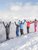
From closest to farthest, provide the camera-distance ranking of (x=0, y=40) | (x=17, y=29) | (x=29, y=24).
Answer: (x=0, y=40) < (x=17, y=29) < (x=29, y=24)

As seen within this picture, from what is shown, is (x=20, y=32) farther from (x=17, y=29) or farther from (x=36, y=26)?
(x=36, y=26)

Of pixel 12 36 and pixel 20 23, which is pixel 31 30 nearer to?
pixel 20 23

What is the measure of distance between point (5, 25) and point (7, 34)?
19.0 inches

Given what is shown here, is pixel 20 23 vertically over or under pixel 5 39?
over

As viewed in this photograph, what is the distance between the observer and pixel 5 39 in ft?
26.6

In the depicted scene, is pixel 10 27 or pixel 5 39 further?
pixel 10 27

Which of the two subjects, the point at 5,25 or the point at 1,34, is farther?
the point at 5,25

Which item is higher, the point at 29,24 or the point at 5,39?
the point at 29,24

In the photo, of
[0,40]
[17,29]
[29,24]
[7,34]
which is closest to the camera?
[0,40]

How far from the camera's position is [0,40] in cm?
768

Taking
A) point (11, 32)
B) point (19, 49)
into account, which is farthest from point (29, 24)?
point (19, 49)

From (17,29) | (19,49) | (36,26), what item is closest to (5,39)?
(17,29)

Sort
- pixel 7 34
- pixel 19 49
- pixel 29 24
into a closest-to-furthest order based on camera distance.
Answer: pixel 19 49 < pixel 7 34 < pixel 29 24

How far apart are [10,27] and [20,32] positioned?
99cm
